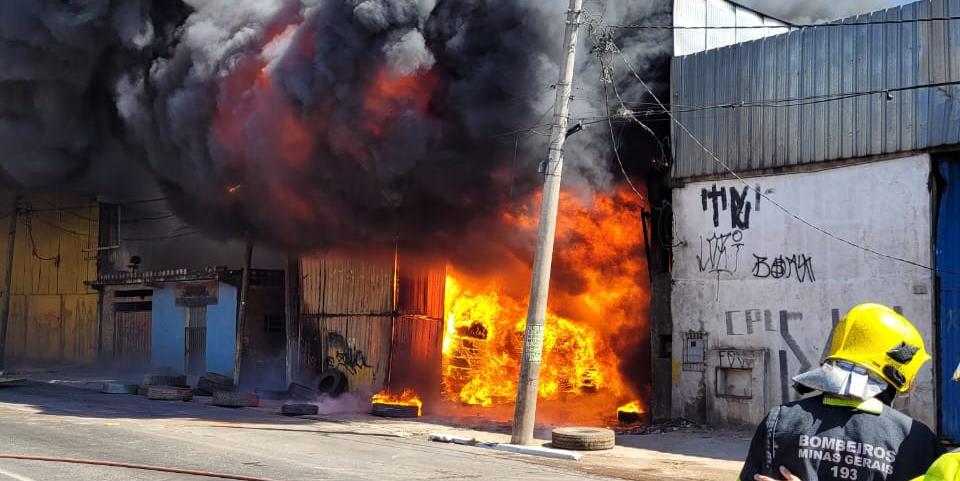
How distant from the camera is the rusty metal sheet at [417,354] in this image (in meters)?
18.8

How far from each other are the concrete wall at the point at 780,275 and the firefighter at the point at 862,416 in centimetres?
1050

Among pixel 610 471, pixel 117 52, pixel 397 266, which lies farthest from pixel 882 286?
pixel 117 52

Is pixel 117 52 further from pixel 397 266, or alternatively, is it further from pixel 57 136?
pixel 397 266

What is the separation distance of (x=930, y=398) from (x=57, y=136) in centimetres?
2074

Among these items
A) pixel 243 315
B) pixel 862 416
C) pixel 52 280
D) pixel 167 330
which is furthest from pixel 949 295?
pixel 52 280

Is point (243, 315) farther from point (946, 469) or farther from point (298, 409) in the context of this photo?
point (946, 469)

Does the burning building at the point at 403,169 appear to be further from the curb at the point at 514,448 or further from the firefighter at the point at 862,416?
the firefighter at the point at 862,416

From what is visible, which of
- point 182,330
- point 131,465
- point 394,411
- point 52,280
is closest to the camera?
point 131,465

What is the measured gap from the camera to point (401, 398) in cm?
1820

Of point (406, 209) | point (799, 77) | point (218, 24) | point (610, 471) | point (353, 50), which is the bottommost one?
point (610, 471)

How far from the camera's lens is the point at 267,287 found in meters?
22.6

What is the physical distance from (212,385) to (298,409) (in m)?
4.30

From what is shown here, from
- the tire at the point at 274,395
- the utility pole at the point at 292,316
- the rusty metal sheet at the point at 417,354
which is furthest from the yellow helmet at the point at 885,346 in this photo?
the utility pole at the point at 292,316

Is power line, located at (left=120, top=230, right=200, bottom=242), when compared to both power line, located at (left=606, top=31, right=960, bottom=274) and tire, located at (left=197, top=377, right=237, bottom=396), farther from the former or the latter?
power line, located at (left=606, top=31, right=960, bottom=274)
